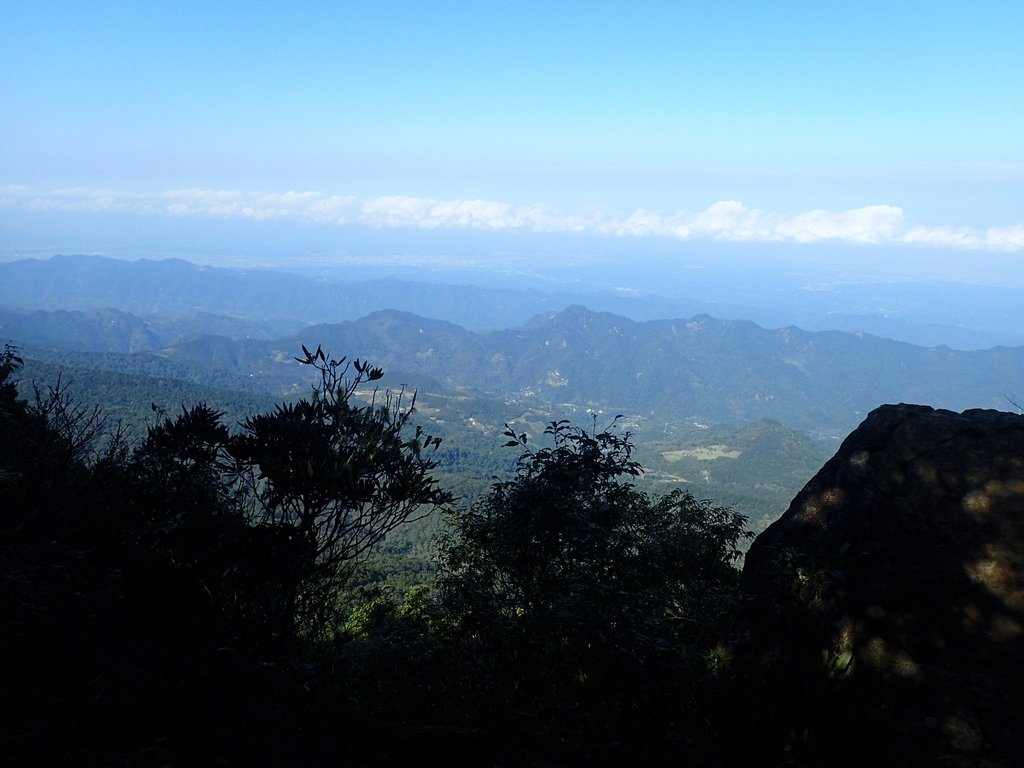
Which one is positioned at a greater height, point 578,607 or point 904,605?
point 904,605

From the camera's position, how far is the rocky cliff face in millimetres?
5035

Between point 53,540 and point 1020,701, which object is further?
point 53,540

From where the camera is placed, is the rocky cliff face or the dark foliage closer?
the rocky cliff face

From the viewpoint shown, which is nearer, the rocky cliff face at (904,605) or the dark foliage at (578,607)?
the rocky cliff face at (904,605)

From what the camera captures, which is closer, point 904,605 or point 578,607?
point 904,605

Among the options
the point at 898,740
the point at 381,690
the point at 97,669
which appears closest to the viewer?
the point at 898,740

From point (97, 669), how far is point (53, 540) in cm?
310

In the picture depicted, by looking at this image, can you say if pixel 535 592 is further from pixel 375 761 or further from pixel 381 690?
pixel 375 761

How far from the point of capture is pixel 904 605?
236 inches

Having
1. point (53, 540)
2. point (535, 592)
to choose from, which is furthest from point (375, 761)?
point (53, 540)

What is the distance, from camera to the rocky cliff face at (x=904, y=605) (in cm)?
504

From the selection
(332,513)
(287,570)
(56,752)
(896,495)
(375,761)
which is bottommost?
(375,761)

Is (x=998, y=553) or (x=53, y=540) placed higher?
(x=998, y=553)

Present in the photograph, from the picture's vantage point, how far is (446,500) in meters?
7.54
